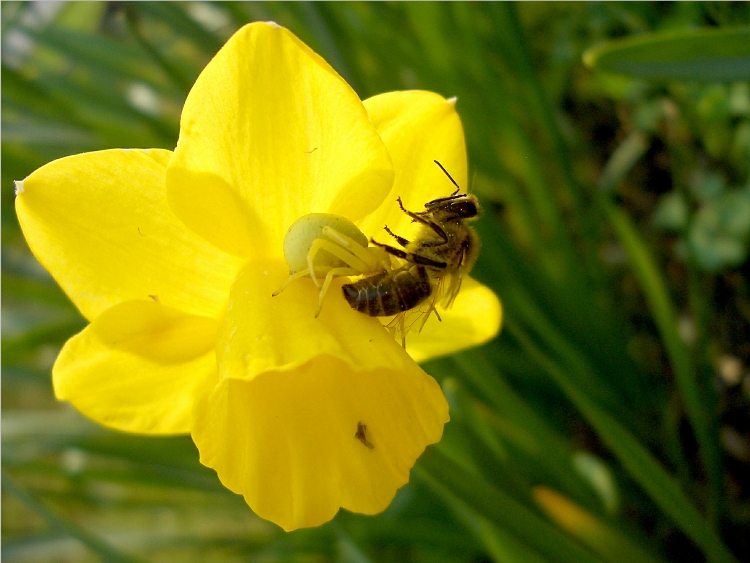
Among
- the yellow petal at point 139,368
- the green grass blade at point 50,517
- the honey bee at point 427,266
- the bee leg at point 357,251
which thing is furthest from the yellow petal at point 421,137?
the green grass blade at point 50,517

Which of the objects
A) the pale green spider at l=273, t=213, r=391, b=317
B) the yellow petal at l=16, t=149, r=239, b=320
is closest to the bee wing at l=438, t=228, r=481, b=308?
the pale green spider at l=273, t=213, r=391, b=317

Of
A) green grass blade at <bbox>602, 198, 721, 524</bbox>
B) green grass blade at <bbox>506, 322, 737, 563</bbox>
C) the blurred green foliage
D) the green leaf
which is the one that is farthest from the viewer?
green grass blade at <bbox>602, 198, 721, 524</bbox>

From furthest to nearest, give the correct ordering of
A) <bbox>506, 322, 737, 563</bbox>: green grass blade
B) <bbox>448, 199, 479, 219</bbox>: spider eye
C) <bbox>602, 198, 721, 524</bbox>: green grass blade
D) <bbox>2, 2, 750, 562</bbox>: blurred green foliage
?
<bbox>602, 198, 721, 524</bbox>: green grass blade < <bbox>2, 2, 750, 562</bbox>: blurred green foliage < <bbox>506, 322, 737, 563</bbox>: green grass blade < <bbox>448, 199, 479, 219</bbox>: spider eye

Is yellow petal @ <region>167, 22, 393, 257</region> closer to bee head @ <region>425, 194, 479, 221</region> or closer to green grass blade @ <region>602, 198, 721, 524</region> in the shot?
bee head @ <region>425, 194, 479, 221</region>

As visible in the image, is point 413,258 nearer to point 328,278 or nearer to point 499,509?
point 328,278

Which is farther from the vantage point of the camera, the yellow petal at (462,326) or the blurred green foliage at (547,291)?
the blurred green foliage at (547,291)

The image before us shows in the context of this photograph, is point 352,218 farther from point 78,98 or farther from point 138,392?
point 78,98

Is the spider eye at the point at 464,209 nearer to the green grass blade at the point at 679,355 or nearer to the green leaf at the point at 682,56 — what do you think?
the green leaf at the point at 682,56
